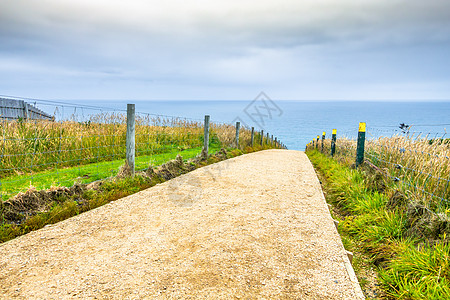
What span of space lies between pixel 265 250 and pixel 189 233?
3.52 ft

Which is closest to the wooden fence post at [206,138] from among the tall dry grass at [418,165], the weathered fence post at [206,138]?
the weathered fence post at [206,138]

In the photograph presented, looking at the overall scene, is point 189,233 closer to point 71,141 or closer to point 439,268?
point 439,268

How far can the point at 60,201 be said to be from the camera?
16.2ft

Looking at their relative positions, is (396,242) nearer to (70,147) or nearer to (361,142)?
(361,142)

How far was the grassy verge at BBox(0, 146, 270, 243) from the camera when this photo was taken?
13.5 feet

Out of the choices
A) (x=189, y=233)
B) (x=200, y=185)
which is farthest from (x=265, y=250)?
(x=200, y=185)

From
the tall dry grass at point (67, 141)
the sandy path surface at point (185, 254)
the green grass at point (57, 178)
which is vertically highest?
the tall dry grass at point (67, 141)

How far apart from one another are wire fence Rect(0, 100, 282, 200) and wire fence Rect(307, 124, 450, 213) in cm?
581

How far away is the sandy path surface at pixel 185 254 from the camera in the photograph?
2.65 m

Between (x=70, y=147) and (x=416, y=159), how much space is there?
849 centimetres

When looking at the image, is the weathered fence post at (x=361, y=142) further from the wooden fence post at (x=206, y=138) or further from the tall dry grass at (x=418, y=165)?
the wooden fence post at (x=206, y=138)

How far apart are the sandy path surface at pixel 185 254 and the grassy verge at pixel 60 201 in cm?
25

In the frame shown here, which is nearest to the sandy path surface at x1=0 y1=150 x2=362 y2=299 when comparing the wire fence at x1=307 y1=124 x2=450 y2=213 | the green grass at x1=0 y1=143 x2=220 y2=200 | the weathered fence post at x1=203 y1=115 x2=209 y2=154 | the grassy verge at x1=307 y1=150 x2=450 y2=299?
the grassy verge at x1=307 y1=150 x2=450 y2=299

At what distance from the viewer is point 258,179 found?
739 cm
